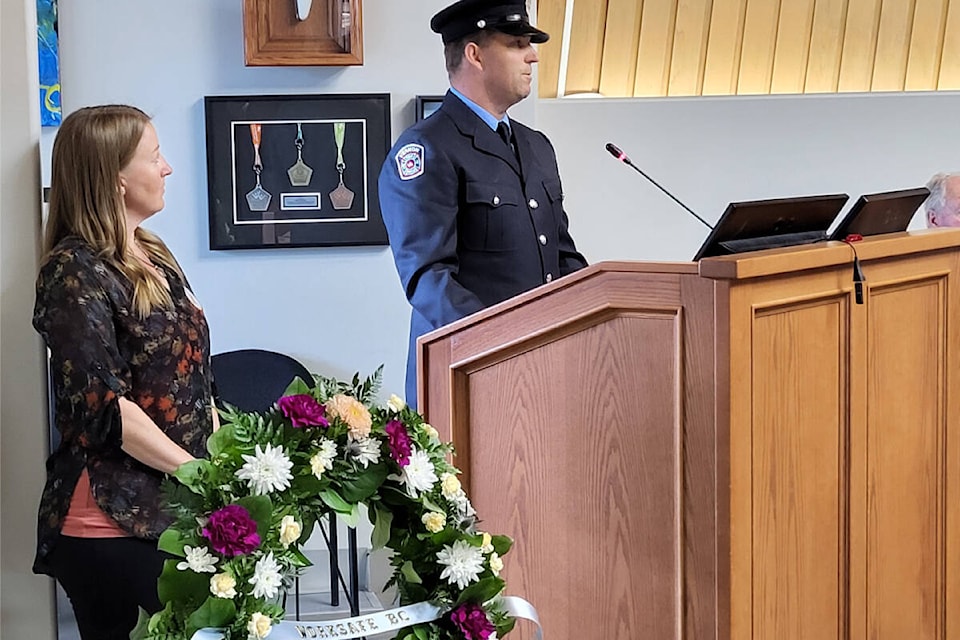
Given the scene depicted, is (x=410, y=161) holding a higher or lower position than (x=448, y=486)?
higher

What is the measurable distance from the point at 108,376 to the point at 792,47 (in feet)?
11.1

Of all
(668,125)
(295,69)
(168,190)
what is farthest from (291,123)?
(668,125)

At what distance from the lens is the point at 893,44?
4.76m

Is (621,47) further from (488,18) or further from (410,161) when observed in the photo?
(410,161)

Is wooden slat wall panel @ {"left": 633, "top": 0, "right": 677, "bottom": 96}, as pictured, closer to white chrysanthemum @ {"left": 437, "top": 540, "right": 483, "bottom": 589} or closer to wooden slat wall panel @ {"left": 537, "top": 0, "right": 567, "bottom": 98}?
wooden slat wall panel @ {"left": 537, "top": 0, "right": 567, "bottom": 98}

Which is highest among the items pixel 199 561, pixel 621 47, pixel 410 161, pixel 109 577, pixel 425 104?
pixel 621 47

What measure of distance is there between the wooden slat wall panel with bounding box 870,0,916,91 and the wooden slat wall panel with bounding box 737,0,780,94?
41cm

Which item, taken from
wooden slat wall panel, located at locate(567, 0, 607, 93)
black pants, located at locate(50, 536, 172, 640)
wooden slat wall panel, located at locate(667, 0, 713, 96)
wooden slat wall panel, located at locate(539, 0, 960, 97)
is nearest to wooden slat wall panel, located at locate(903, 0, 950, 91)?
wooden slat wall panel, located at locate(539, 0, 960, 97)

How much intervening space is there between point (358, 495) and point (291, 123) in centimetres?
293

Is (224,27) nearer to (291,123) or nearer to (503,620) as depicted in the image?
(291,123)

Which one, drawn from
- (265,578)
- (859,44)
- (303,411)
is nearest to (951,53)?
(859,44)

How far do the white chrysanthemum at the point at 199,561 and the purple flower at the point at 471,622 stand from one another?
0.32m

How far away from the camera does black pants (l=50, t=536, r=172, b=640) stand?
2.13m

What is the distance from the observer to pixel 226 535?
4.69 ft
